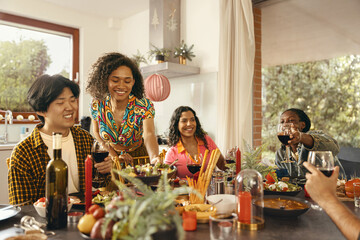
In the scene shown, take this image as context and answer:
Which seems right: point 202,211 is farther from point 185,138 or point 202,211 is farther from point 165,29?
point 165,29

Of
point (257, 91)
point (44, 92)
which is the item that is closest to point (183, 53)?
point (257, 91)

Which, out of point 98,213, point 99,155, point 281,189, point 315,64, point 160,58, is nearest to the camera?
point 98,213

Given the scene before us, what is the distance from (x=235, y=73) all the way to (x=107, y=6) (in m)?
2.33

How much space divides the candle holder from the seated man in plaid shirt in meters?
0.62

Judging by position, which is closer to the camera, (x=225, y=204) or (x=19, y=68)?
(x=225, y=204)

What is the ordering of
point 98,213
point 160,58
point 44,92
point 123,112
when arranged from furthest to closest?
point 160,58, point 123,112, point 44,92, point 98,213

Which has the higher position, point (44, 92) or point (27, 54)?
point (27, 54)

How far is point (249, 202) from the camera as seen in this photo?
99 centimetres

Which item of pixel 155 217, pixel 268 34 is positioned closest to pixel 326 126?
pixel 268 34

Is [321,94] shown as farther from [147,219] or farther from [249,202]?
[147,219]

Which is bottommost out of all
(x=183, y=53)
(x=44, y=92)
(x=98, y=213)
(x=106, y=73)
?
(x=98, y=213)

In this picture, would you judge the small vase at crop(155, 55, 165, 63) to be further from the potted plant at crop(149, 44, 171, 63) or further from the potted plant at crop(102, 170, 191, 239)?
the potted plant at crop(102, 170, 191, 239)

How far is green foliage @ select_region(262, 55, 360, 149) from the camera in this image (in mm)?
4918

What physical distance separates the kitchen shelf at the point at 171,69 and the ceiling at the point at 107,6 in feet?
3.88
